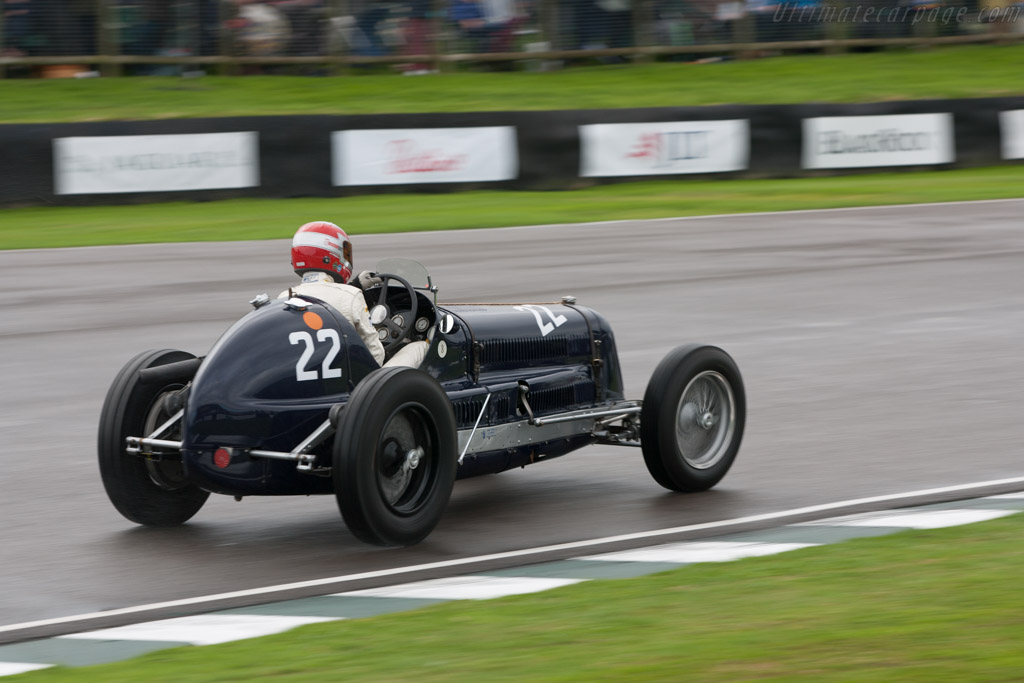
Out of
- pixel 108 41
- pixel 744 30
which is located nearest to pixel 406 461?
pixel 108 41

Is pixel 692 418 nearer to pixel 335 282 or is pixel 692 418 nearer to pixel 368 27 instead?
pixel 335 282

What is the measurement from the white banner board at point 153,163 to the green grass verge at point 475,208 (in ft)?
1.06

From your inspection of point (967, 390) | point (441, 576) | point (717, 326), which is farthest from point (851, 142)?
point (441, 576)

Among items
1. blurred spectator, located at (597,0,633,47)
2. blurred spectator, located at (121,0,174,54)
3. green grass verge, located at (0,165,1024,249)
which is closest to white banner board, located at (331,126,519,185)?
green grass verge, located at (0,165,1024,249)

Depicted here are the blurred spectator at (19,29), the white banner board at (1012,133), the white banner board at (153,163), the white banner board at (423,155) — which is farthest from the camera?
the blurred spectator at (19,29)

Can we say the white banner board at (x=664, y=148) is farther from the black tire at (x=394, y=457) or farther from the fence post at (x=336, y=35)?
the black tire at (x=394, y=457)

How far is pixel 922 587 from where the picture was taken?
5.85 m

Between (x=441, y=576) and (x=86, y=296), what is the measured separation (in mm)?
10596

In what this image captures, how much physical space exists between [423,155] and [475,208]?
1665mm

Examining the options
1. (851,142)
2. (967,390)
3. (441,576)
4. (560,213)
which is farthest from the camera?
(851,142)

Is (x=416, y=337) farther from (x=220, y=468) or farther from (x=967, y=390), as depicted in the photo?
(x=967, y=390)

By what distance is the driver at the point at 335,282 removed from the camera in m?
6.99

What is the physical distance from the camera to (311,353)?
668 centimetres

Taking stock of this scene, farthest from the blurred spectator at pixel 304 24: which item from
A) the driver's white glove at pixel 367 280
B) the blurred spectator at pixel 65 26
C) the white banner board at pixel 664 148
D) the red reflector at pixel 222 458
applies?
the red reflector at pixel 222 458
